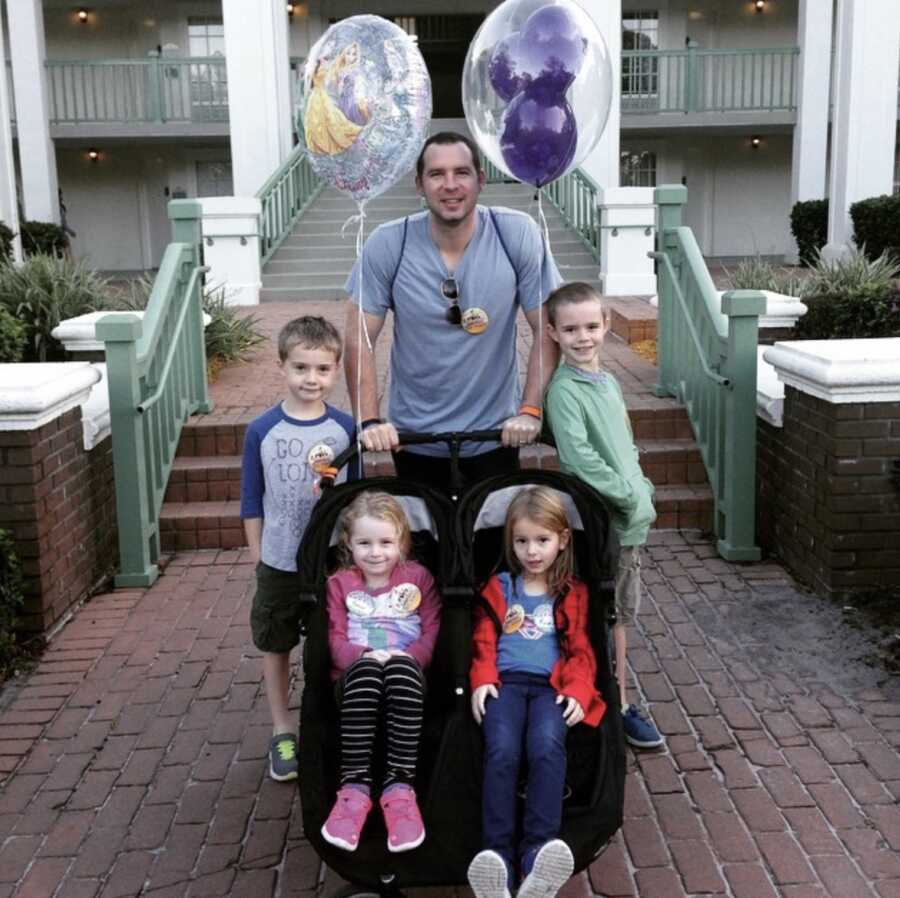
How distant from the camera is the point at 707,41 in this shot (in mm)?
22125

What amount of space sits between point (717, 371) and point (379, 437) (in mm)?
3214

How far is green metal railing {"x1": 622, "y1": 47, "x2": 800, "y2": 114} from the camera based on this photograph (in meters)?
20.9

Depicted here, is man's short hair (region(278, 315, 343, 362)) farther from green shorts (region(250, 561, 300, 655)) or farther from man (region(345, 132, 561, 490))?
green shorts (region(250, 561, 300, 655))

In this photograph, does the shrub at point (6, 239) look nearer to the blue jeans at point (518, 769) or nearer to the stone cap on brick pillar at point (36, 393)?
the stone cap on brick pillar at point (36, 393)

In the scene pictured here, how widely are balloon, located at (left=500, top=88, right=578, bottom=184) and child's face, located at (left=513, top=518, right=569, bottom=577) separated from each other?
1.27 meters

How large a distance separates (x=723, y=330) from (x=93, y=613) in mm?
3469

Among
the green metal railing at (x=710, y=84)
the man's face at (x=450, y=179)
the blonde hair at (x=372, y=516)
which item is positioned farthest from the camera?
the green metal railing at (x=710, y=84)

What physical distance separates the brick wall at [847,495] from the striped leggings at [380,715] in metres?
2.74

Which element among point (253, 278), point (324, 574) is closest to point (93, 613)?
point (324, 574)

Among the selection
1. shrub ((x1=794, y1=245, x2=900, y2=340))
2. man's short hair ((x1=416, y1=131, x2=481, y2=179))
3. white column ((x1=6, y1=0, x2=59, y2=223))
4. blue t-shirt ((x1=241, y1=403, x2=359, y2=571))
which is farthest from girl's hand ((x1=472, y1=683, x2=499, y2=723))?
white column ((x1=6, y1=0, x2=59, y2=223))

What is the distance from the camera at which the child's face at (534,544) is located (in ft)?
10.5

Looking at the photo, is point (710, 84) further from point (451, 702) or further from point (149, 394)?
point (451, 702)

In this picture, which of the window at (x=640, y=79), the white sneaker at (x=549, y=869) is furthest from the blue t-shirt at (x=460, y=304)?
the window at (x=640, y=79)

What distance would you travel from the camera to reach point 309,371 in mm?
3549
